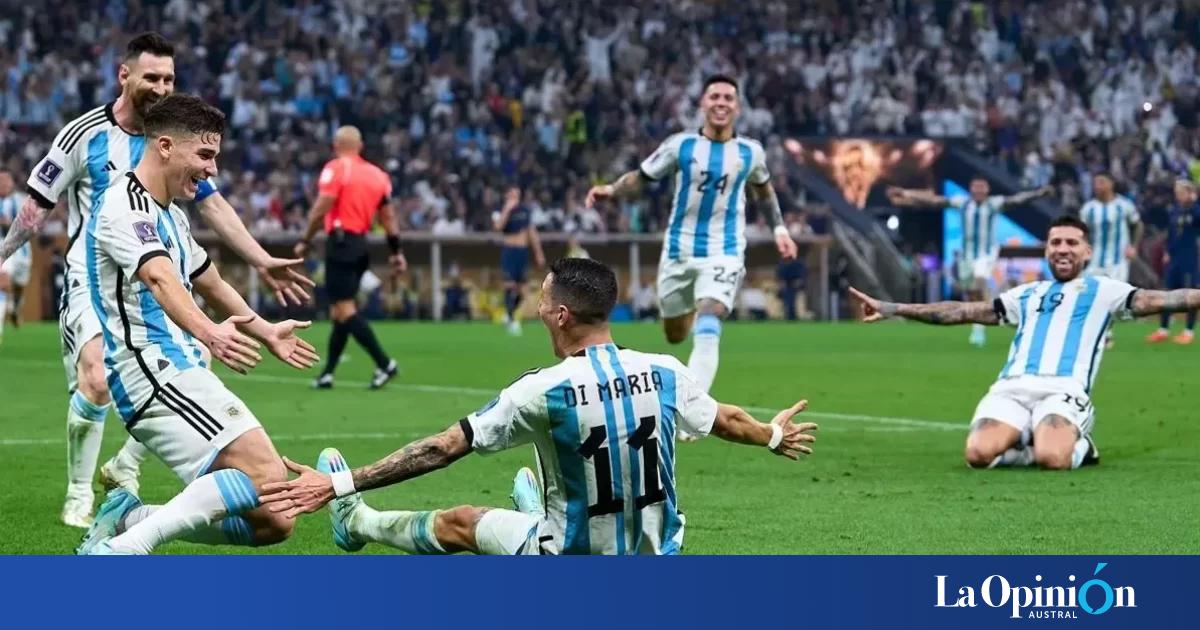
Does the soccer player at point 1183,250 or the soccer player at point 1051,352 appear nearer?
the soccer player at point 1051,352

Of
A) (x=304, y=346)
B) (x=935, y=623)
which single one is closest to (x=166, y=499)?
(x=304, y=346)

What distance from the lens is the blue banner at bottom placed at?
4.91m

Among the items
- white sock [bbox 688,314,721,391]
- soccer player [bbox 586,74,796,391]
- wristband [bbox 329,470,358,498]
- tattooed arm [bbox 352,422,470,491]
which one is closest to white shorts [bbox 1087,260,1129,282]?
soccer player [bbox 586,74,796,391]

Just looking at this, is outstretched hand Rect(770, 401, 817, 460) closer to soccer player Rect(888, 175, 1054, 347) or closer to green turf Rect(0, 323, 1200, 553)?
green turf Rect(0, 323, 1200, 553)

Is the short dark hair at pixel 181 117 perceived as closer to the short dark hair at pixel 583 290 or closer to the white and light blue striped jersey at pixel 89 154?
the short dark hair at pixel 583 290

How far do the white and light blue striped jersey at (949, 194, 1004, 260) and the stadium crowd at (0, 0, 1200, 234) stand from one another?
10.7 meters

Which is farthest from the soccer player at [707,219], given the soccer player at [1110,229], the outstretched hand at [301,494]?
the soccer player at [1110,229]

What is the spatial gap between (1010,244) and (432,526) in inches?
1239

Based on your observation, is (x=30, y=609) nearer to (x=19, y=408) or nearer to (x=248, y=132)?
(x=19, y=408)

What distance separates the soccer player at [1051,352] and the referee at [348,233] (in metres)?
6.72

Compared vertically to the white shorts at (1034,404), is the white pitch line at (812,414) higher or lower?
lower

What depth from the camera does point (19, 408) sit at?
14.5 metres

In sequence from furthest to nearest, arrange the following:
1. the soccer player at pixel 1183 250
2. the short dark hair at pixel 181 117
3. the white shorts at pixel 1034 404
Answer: the soccer player at pixel 1183 250 → the white shorts at pixel 1034 404 → the short dark hair at pixel 181 117

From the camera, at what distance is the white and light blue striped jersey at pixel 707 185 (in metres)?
13.4
